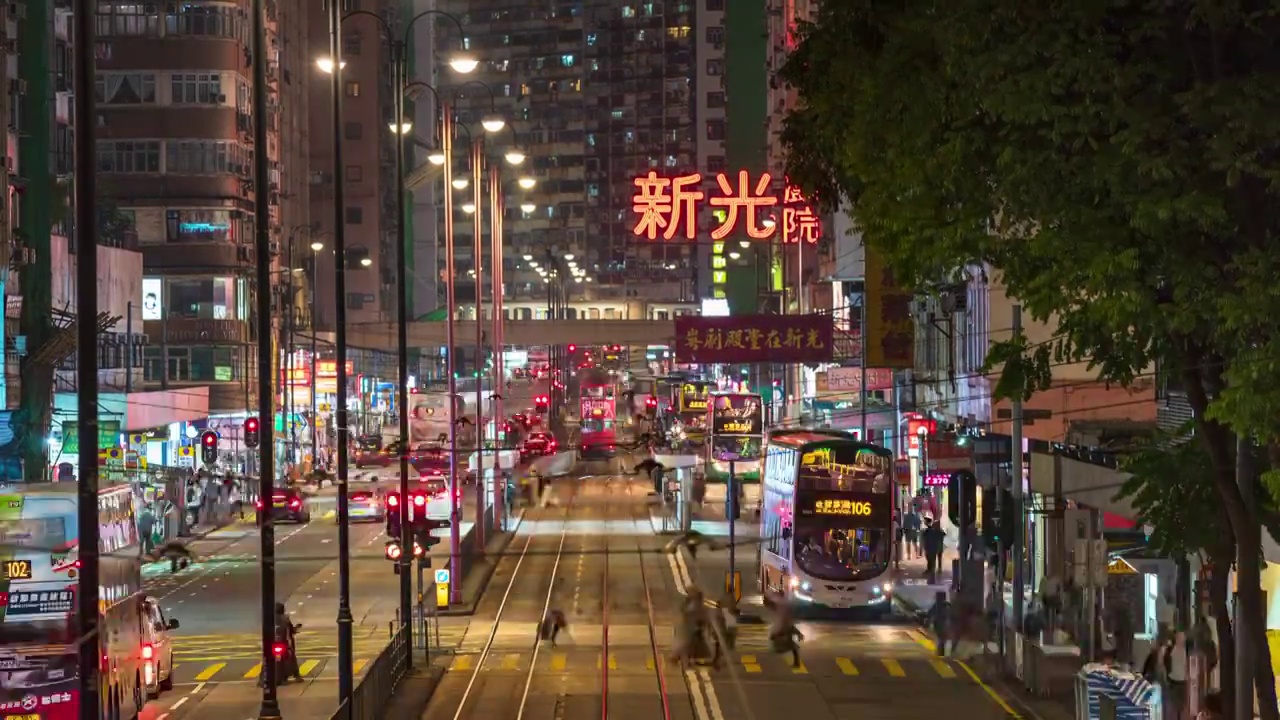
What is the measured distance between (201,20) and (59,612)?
191 feet

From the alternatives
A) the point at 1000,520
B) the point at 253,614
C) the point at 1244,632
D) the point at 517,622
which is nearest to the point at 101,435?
the point at 253,614

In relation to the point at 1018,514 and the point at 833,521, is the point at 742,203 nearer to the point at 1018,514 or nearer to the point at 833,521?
the point at 833,521

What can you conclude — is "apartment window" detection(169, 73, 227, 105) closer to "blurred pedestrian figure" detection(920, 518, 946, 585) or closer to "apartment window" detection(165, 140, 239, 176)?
"apartment window" detection(165, 140, 239, 176)

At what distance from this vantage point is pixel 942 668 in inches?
1219

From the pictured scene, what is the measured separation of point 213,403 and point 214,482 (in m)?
16.4

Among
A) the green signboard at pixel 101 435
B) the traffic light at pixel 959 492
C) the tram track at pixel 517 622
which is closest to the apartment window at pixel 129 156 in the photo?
the tram track at pixel 517 622

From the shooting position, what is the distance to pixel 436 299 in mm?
132375

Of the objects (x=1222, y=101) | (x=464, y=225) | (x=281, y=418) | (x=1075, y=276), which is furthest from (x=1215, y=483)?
(x=464, y=225)

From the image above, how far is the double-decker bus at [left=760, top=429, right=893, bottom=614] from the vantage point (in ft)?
116

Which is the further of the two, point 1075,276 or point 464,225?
point 464,225

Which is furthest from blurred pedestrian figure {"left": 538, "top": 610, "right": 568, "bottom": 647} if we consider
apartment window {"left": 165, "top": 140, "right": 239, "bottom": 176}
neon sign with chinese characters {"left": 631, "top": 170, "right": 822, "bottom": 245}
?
apartment window {"left": 165, "top": 140, "right": 239, "bottom": 176}

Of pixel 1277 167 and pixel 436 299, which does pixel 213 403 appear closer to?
pixel 436 299

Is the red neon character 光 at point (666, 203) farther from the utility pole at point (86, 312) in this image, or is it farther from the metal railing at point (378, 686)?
the utility pole at point (86, 312)

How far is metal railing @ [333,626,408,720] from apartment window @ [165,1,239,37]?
52.1 m
